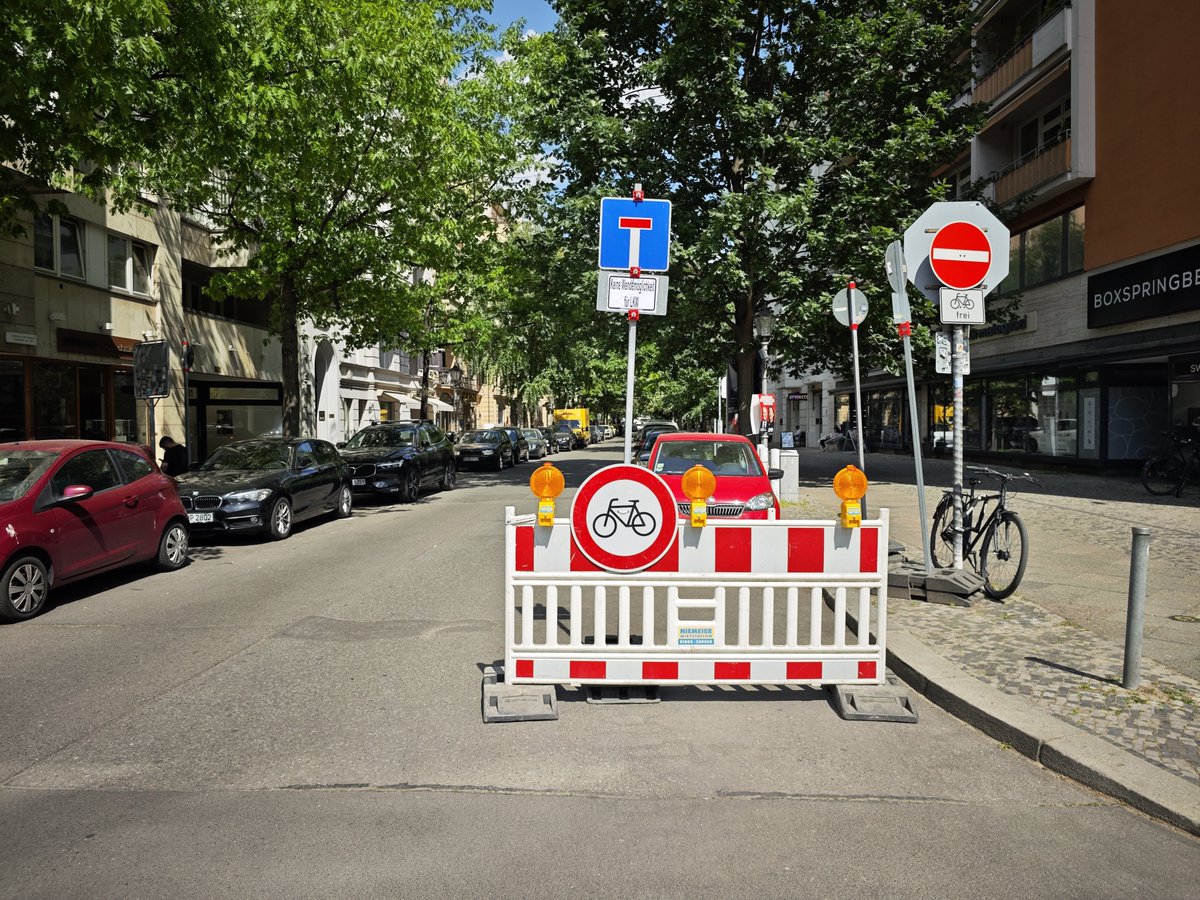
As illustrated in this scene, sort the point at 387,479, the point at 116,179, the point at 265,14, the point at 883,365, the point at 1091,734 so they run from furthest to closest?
1. the point at 883,365
2. the point at 387,479
3. the point at 116,179
4. the point at 265,14
5. the point at 1091,734

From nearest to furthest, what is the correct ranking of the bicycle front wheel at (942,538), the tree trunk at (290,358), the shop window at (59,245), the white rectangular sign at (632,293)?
1. the white rectangular sign at (632,293)
2. the bicycle front wheel at (942,538)
3. the shop window at (59,245)
4. the tree trunk at (290,358)

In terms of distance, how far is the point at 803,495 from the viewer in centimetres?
1812

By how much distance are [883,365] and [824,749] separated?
55.0ft

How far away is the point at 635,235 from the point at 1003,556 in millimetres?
4113

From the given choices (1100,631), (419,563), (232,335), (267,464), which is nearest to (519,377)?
(232,335)

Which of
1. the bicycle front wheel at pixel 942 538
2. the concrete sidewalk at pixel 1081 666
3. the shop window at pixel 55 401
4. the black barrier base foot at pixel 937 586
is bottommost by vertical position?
the concrete sidewalk at pixel 1081 666

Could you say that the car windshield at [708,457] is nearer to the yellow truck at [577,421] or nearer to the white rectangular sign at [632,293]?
the white rectangular sign at [632,293]

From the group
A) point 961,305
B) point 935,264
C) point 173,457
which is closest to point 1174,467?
point 961,305

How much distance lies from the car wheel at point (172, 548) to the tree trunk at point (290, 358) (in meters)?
8.56

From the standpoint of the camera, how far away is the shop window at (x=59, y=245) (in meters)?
17.2

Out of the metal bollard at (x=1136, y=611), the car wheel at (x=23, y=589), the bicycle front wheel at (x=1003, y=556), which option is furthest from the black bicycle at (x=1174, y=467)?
the car wheel at (x=23, y=589)

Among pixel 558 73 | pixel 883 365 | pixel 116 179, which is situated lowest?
pixel 883 365

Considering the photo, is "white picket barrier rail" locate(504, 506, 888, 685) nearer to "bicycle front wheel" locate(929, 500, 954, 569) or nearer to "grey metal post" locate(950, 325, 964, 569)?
"grey metal post" locate(950, 325, 964, 569)

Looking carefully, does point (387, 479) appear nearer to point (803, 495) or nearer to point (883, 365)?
point (803, 495)
